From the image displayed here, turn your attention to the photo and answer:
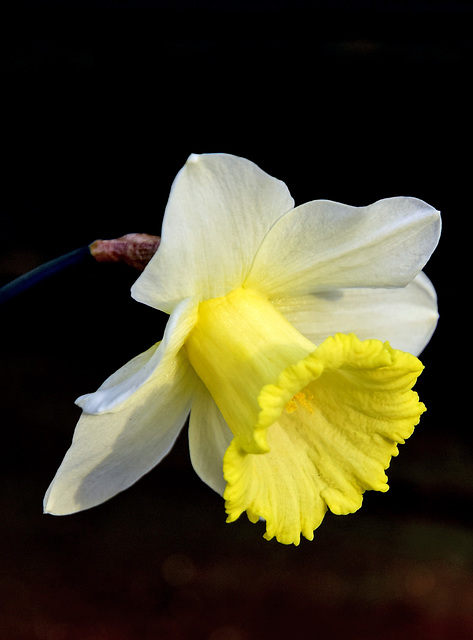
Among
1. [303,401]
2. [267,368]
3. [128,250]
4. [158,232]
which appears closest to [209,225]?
[128,250]

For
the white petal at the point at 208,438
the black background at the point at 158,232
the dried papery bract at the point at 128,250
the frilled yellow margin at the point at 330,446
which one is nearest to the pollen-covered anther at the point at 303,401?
the frilled yellow margin at the point at 330,446

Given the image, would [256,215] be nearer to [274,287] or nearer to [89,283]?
[274,287]

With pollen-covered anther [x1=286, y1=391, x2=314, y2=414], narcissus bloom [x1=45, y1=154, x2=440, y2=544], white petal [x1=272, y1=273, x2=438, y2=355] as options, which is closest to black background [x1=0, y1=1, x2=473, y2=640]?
white petal [x1=272, y1=273, x2=438, y2=355]

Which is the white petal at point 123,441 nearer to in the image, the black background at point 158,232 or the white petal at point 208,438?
the white petal at point 208,438

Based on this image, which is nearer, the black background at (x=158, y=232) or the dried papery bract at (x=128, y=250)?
the dried papery bract at (x=128, y=250)

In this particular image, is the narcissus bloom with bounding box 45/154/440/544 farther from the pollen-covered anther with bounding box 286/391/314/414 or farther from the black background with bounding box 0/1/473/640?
the black background with bounding box 0/1/473/640
